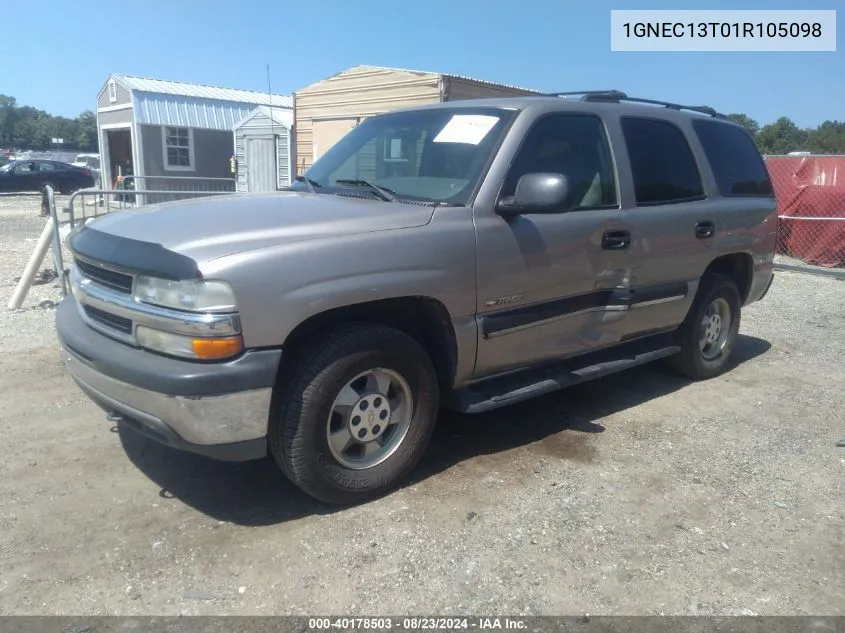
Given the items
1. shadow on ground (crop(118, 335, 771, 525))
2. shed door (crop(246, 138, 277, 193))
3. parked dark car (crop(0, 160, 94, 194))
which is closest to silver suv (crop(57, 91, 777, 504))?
shadow on ground (crop(118, 335, 771, 525))

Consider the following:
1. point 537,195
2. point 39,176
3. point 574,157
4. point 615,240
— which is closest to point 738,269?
point 615,240

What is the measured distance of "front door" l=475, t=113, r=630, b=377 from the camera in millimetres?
3689

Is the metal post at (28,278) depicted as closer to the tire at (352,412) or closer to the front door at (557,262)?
the tire at (352,412)

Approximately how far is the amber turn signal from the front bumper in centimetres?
4

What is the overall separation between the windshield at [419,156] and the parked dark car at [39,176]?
24.3 meters

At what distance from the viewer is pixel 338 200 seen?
12.4 ft

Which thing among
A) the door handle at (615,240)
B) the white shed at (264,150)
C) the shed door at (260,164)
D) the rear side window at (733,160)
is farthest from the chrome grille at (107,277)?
the shed door at (260,164)

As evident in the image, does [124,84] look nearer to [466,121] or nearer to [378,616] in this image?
[466,121]

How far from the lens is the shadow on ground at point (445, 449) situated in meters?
3.48

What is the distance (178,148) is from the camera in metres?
23.0

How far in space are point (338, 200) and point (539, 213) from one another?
112cm

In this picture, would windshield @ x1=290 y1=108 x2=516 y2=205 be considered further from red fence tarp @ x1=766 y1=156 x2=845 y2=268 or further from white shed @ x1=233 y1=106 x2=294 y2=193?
white shed @ x1=233 y1=106 x2=294 y2=193

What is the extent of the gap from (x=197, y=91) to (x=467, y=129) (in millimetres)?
22233

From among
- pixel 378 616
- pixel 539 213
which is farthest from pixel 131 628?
pixel 539 213
